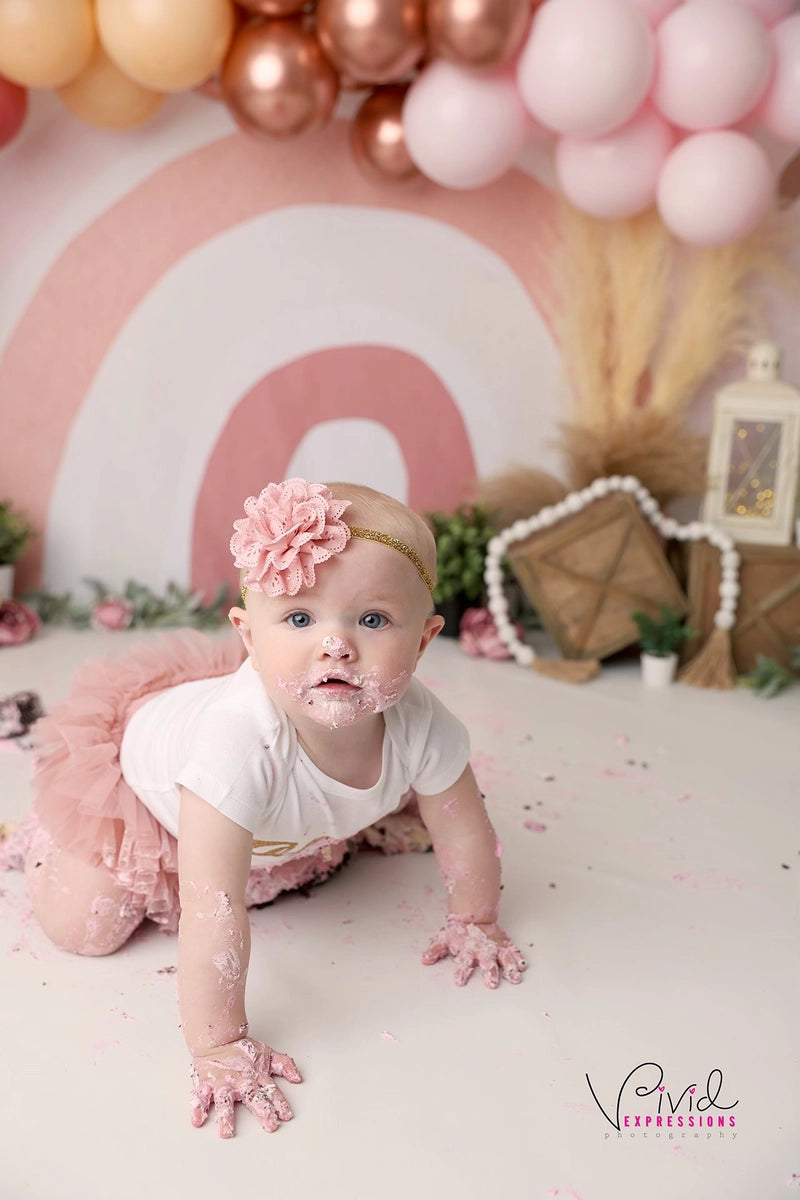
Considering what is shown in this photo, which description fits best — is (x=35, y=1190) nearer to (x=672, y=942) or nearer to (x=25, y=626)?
(x=672, y=942)

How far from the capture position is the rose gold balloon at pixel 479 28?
8.01 ft

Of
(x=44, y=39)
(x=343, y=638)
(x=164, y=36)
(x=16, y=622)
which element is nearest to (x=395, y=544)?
(x=343, y=638)

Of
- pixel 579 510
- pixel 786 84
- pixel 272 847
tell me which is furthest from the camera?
pixel 579 510

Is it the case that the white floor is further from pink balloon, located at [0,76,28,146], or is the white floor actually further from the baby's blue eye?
pink balloon, located at [0,76,28,146]

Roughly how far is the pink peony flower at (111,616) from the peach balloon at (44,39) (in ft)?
4.12

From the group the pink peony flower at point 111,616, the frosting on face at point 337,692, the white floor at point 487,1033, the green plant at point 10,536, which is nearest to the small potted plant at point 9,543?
the green plant at point 10,536

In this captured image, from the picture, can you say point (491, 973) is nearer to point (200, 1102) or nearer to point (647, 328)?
point (200, 1102)

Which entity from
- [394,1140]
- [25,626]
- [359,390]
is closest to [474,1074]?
[394,1140]

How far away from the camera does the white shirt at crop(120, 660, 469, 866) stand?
1.31 meters

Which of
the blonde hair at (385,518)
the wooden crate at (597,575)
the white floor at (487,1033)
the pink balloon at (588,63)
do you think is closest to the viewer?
the white floor at (487,1033)

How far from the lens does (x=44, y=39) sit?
246cm

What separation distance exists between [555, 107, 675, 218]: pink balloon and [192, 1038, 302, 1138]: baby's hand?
82.9 inches

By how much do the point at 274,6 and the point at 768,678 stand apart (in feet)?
6.18

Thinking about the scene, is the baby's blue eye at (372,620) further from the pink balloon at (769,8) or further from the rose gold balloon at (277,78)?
the pink balloon at (769,8)
